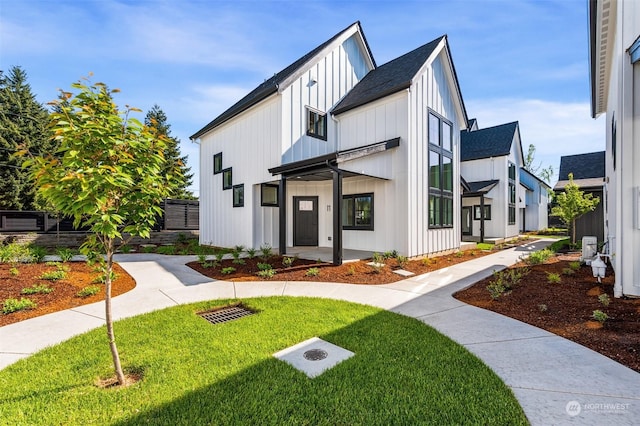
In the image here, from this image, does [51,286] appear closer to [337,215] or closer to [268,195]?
[337,215]

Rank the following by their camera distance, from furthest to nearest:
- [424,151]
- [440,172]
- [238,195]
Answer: [238,195]
[440,172]
[424,151]

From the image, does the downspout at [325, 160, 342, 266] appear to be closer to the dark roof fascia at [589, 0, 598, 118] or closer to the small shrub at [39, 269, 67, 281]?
the small shrub at [39, 269, 67, 281]

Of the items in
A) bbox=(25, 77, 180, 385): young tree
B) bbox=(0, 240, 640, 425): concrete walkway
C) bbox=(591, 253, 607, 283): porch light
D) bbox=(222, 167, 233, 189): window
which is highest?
bbox=(222, 167, 233, 189): window

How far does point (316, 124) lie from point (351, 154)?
3.86 m

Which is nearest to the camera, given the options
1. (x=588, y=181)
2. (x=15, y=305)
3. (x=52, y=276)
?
(x=15, y=305)

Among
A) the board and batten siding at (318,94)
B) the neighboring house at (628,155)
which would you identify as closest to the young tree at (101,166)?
the neighboring house at (628,155)

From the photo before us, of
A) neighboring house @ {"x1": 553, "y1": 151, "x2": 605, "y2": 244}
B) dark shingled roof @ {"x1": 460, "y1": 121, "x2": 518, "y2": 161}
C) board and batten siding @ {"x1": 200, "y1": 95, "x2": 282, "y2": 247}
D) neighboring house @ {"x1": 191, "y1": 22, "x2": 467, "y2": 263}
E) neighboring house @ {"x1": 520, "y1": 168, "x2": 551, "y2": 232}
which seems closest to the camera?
neighboring house @ {"x1": 191, "y1": 22, "x2": 467, "y2": 263}

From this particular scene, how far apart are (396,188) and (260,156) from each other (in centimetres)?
547

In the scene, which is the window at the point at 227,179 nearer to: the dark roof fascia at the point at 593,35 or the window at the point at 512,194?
the dark roof fascia at the point at 593,35

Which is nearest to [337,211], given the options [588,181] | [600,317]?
[600,317]

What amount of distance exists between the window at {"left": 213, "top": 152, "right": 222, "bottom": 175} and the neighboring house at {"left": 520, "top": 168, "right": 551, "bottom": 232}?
22751 mm

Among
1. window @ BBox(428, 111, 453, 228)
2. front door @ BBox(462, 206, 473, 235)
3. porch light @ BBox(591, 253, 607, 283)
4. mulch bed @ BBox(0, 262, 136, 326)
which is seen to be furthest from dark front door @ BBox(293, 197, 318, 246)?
front door @ BBox(462, 206, 473, 235)

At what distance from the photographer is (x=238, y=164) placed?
12781 millimetres

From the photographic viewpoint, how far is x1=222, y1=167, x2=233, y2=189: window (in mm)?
13227
